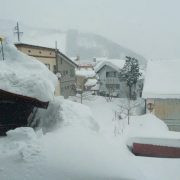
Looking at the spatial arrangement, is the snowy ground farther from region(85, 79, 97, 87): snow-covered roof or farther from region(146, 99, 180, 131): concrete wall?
region(85, 79, 97, 87): snow-covered roof

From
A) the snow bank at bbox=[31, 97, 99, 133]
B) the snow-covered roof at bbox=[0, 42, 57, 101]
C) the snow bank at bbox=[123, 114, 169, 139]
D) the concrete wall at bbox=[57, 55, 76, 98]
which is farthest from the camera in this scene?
the concrete wall at bbox=[57, 55, 76, 98]

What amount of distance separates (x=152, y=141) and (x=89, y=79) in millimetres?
30823

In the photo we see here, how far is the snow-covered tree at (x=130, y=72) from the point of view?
29453 mm

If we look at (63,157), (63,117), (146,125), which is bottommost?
(146,125)

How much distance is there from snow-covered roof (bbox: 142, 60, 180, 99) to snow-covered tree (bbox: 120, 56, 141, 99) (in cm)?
634

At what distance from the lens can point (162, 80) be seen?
20.0m

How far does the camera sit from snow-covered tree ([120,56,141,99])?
29.5m

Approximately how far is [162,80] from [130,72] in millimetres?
9962

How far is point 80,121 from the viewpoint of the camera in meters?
4.29

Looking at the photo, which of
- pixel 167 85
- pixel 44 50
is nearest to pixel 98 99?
pixel 44 50

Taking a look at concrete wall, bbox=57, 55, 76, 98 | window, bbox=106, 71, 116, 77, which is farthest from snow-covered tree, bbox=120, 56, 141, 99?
concrete wall, bbox=57, 55, 76, 98

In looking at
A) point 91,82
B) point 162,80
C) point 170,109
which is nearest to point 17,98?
point 170,109

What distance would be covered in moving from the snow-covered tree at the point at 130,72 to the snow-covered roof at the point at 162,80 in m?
6.34

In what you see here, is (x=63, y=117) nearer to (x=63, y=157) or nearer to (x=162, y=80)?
(x=63, y=157)
